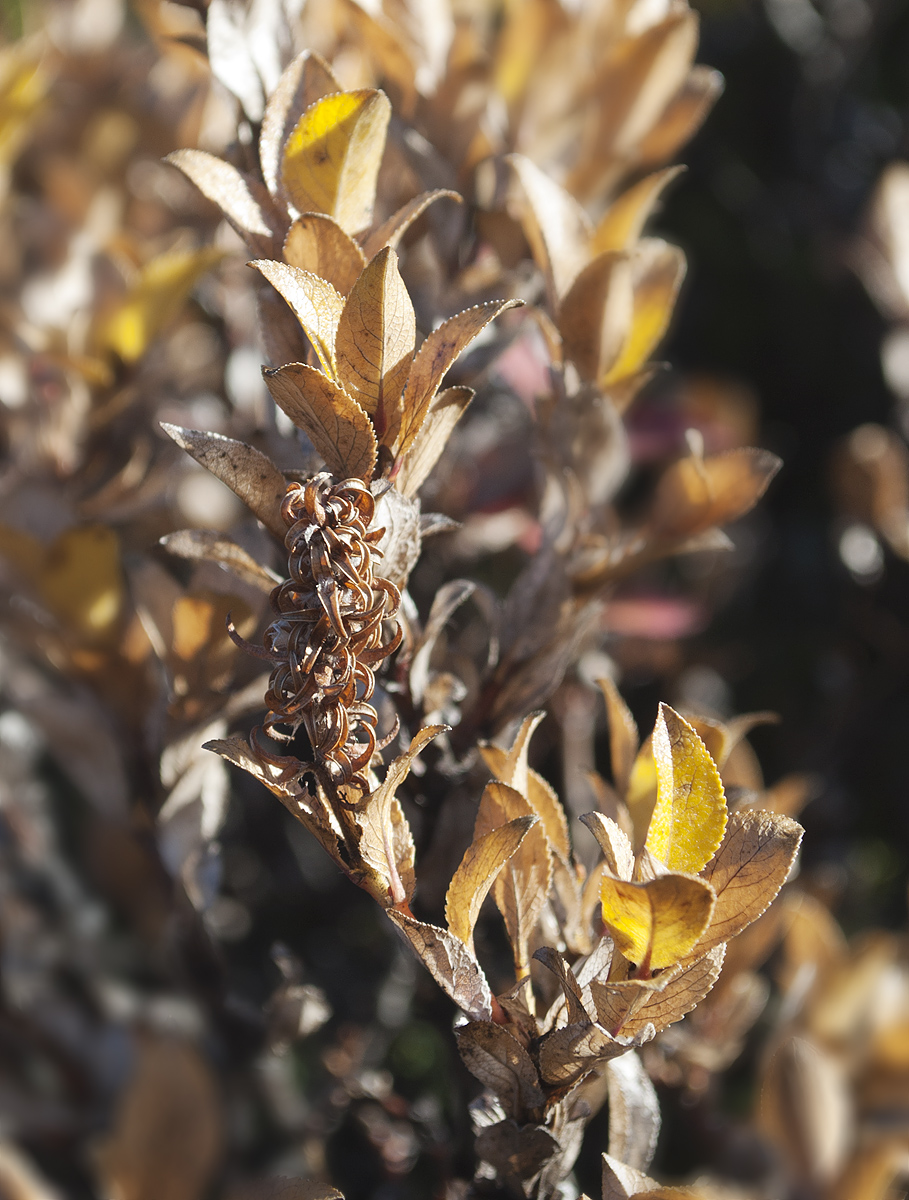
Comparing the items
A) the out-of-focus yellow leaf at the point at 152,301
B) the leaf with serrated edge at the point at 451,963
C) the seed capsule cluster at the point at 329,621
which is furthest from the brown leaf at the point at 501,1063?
the out-of-focus yellow leaf at the point at 152,301

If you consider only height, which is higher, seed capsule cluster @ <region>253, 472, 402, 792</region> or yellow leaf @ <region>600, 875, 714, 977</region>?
seed capsule cluster @ <region>253, 472, 402, 792</region>

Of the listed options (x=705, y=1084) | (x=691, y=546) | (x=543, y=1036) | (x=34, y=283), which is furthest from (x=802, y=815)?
(x=34, y=283)

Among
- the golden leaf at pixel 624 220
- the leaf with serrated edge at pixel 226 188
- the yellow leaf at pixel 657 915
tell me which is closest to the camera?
the yellow leaf at pixel 657 915

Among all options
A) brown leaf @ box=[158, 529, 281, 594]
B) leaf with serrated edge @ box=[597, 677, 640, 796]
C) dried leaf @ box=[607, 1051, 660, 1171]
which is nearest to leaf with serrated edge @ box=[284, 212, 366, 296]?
brown leaf @ box=[158, 529, 281, 594]

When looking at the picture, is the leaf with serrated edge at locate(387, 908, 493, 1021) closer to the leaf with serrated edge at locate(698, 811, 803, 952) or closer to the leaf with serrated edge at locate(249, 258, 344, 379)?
the leaf with serrated edge at locate(698, 811, 803, 952)

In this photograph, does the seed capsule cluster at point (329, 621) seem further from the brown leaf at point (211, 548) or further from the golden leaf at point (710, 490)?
the golden leaf at point (710, 490)

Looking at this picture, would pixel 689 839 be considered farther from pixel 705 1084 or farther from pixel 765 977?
pixel 765 977
